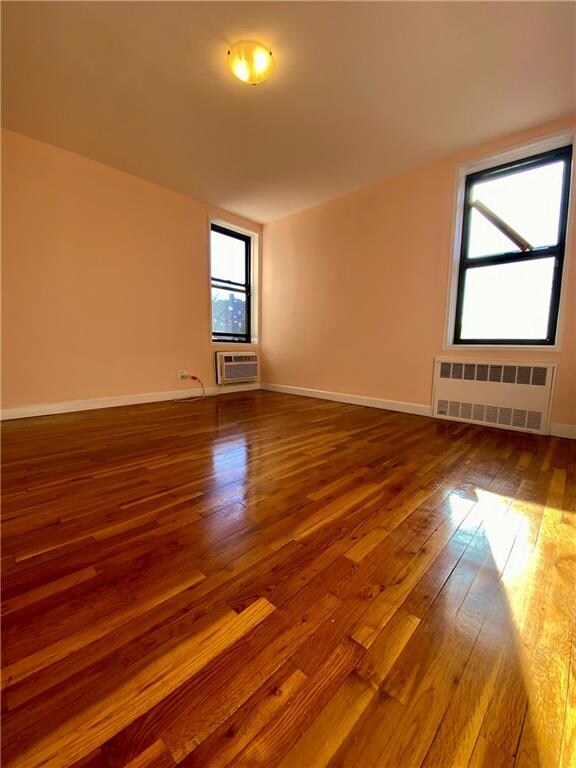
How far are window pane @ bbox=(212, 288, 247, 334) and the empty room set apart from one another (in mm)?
55

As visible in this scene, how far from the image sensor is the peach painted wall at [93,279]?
2980 mm

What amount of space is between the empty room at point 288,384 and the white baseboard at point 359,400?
0.12 feet

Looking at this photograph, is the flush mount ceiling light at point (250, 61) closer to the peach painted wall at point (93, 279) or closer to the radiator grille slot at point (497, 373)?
the peach painted wall at point (93, 279)

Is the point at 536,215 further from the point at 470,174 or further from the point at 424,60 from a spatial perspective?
the point at 424,60

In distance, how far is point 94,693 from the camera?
2.22ft

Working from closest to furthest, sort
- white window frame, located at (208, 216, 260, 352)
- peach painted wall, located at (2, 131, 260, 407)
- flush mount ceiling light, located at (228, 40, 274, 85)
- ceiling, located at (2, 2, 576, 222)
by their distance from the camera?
ceiling, located at (2, 2, 576, 222)
flush mount ceiling light, located at (228, 40, 274, 85)
peach painted wall, located at (2, 131, 260, 407)
white window frame, located at (208, 216, 260, 352)

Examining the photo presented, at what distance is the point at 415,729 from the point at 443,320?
3323mm

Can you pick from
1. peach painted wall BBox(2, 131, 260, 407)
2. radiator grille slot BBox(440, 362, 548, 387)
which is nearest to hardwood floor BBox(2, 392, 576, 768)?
radiator grille slot BBox(440, 362, 548, 387)

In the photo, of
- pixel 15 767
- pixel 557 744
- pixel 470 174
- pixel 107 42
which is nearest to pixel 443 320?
pixel 470 174

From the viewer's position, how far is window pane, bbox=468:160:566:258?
277 cm

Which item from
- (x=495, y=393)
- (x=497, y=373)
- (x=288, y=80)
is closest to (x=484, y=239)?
(x=497, y=373)

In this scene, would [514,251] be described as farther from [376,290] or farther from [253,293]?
[253,293]

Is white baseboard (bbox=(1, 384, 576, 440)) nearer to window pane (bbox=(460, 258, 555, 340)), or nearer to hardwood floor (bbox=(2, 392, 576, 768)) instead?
window pane (bbox=(460, 258, 555, 340))

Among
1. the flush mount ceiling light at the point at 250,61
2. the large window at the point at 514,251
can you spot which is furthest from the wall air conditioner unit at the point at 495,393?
the flush mount ceiling light at the point at 250,61
